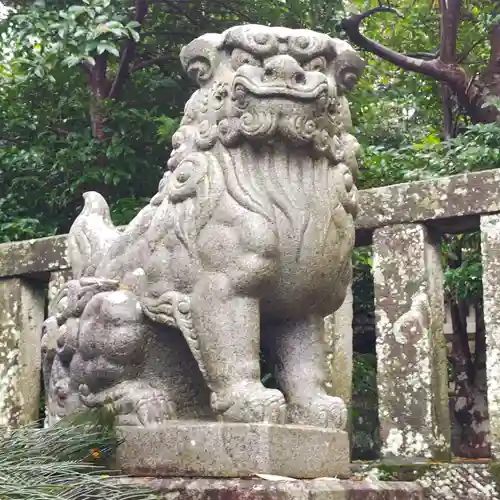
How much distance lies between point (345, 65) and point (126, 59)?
14.4 ft

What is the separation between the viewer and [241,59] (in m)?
3.71

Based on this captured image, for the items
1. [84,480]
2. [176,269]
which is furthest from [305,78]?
[84,480]

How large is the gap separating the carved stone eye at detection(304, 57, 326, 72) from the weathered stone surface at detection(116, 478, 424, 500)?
1.63 m

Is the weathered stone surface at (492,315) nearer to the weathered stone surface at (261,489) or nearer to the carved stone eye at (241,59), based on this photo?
the weathered stone surface at (261,489)

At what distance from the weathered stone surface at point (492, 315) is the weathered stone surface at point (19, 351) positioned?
10.4ft

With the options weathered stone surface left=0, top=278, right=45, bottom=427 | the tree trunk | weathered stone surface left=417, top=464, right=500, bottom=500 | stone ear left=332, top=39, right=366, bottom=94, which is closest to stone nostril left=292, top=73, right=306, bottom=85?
stone ear left=332, top=39, right=366, bottom=94

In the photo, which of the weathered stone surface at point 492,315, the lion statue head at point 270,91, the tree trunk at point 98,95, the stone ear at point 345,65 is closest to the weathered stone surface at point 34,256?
the tree trunk at point 98,95

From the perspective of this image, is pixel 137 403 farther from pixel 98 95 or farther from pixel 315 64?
pixel 98 95

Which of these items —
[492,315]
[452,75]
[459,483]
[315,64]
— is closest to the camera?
[315,64]

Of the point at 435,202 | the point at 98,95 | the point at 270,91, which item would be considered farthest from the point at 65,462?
the point at 98,95

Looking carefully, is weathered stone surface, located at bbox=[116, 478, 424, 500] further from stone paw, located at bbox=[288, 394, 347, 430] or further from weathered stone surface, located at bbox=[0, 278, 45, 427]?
weathered stone surface, located at bbox=[0, 278, 45, 427]

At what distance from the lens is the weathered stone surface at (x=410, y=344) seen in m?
5.08

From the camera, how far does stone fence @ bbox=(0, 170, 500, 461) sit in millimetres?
5055

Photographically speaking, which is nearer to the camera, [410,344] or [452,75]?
[410,344]
